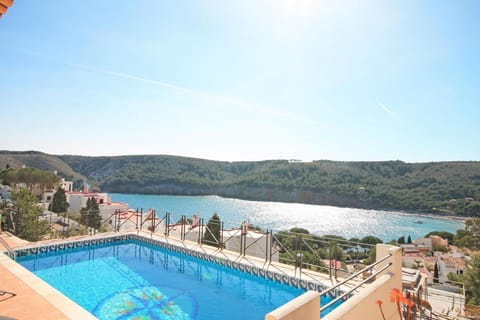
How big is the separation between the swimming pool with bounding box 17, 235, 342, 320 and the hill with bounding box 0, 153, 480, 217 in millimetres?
45568

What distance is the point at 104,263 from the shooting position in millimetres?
7137

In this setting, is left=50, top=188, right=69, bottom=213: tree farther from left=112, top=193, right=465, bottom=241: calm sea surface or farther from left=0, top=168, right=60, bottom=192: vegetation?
left=112, top=193, right=465, bottom=241: calm sea surface

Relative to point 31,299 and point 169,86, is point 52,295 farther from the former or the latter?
point 169,86

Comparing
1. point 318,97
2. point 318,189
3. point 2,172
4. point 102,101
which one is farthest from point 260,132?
point 318,189

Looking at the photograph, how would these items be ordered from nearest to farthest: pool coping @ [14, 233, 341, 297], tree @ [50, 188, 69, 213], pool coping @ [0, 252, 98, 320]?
1. pool coping @ [0, 252, 98, 320]
2. pool coping @ [14, 233, 341, 297]
3. tree @ [50, 188, 69, 213]

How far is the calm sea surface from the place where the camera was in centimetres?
4353

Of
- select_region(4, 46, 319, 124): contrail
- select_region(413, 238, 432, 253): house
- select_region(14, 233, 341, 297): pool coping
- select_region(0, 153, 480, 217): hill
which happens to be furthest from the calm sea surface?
select_region(14, 233, 341, 297): pool coping

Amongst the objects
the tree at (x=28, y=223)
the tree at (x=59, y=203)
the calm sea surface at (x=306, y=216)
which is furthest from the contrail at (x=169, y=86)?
the calm sea surface at (x=306, y=216)

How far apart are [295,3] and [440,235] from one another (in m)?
42.3

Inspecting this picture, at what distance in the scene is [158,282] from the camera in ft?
A: 19.8

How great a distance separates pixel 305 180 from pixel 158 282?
56660 millimetres

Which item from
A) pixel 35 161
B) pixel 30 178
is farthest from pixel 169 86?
pixel 35 161

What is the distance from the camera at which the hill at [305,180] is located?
43.8 meters

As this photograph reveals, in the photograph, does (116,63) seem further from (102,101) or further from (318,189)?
(318,189)
